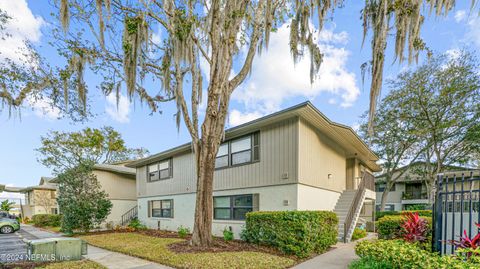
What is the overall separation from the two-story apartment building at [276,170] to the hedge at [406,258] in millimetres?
3833

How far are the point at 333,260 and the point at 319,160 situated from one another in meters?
4.71

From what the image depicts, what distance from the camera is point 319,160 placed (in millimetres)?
10852

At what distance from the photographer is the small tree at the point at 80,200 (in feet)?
48.4

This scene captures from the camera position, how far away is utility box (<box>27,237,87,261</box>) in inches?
263

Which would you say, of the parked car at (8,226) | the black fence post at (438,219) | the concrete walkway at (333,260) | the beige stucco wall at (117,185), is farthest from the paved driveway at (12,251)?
the black fence post at (438,219)

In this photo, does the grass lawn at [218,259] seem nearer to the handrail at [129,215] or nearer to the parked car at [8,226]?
the handrail at [129,215]

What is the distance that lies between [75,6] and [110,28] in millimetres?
1324

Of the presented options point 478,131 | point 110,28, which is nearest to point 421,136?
point 478,131

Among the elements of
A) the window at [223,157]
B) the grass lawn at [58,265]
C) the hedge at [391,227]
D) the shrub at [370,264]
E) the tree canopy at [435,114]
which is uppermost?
the tree canopy at [435,114]

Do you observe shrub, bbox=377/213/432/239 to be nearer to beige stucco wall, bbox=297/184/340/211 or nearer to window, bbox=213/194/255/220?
beige stucco wall, bbox=297/184/340/211

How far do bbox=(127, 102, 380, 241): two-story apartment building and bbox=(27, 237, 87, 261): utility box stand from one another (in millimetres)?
5535

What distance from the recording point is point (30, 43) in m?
8.24

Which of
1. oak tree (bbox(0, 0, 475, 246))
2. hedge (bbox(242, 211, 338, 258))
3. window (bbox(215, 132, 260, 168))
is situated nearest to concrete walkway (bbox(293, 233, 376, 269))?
hedge (bbox(242, 211, 338, 258))

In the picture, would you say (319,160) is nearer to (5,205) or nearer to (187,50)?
(187,50)
